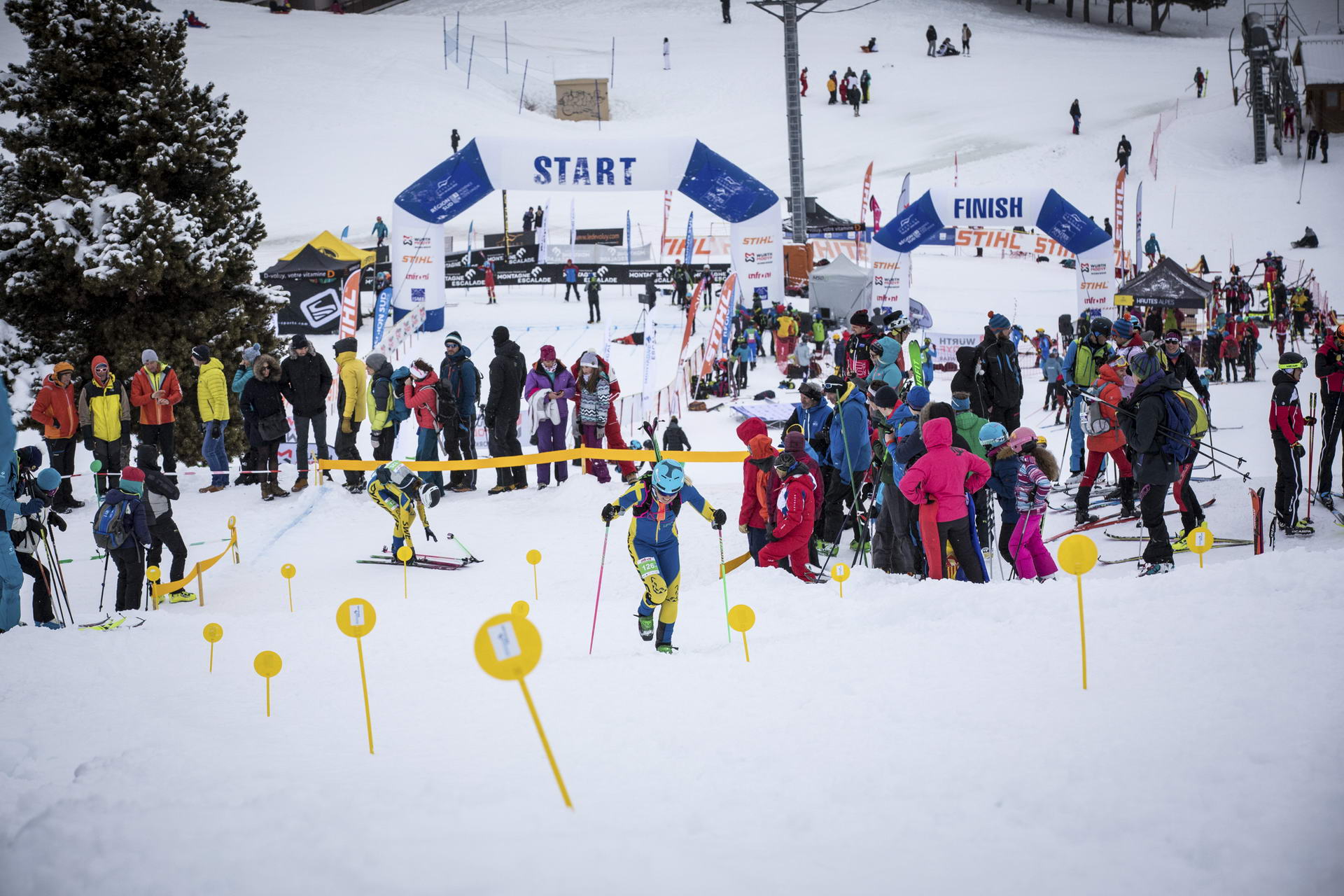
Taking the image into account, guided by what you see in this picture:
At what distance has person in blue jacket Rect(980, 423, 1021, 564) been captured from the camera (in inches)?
293

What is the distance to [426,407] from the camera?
36.3 feet

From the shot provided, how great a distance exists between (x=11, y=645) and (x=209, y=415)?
5.51m

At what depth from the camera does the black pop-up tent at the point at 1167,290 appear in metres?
20.8

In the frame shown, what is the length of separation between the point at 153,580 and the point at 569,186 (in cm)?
1513

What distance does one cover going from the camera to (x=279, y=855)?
3547 millimetres

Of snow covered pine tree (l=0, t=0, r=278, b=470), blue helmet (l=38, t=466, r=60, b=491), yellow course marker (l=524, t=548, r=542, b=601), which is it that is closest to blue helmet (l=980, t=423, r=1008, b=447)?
yellow course marker (l=524, t=548, r=542, b=601)

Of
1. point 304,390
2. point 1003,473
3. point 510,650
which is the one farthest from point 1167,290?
point 510,650

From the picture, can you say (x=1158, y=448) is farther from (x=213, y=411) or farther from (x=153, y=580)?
(x=213, y=411)

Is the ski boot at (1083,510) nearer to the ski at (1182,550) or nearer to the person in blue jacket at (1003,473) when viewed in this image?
the ski at (1182,550)

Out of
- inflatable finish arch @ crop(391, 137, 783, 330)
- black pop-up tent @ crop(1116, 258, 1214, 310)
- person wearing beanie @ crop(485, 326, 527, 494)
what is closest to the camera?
person wearing beanie @ crop(485, 326, 527, 494)

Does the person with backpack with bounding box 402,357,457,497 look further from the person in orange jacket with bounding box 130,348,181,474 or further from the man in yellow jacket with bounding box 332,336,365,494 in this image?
the person in orange jacket with bounding box 130,348,181,474

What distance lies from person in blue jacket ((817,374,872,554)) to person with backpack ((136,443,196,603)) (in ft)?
15.8

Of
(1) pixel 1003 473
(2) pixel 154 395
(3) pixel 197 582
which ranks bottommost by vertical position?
(3) pixel 197 582

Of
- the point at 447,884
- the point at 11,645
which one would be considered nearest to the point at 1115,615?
the point at 447,884
